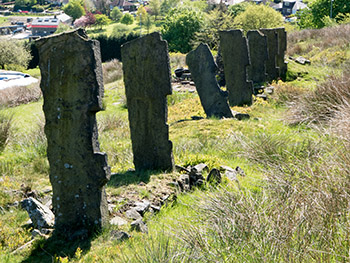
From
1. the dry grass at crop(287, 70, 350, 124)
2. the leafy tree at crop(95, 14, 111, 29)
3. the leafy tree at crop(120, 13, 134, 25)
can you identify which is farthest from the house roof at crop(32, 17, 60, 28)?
the dry grass at crop(287, 70, 350, 124)

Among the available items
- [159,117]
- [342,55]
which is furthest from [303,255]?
[342,55]

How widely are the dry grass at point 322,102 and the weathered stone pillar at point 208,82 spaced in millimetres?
1880

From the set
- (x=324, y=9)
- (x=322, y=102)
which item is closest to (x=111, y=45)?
(x=324, y=9)

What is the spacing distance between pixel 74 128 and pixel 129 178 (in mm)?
1785

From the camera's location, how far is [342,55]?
16609mm

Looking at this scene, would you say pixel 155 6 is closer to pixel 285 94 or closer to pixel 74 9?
pixel 74 9

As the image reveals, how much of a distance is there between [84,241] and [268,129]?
18.0 ft

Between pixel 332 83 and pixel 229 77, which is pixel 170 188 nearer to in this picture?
pixel 332 83

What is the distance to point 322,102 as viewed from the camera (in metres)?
8.11

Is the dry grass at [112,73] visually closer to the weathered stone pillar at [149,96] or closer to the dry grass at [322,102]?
the dry grass at [322,102]

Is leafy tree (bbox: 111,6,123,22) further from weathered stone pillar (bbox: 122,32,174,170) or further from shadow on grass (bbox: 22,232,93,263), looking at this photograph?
shadow on grass (bbox: 22,232,93,263)

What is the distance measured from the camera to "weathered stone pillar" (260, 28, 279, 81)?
15289mm

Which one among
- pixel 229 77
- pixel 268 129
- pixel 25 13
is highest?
pixel 25 13

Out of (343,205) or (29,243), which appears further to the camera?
(29,243)
